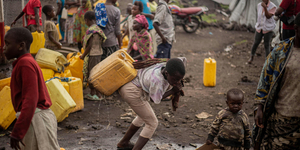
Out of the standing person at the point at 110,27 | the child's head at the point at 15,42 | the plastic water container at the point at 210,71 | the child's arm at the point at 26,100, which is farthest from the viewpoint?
the plastic water container at the point at 210,71

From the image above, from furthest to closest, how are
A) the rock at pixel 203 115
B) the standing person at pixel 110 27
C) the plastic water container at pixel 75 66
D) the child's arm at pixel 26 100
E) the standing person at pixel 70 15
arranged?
the standing person at pixel 70 15 < the plastic water container at pixel 75 66 < the standing person at pixel 110 27 < the rock at pixel 203 115 < the child's arm at pixel 26 100

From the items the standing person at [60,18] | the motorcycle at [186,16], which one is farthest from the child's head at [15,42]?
the motorcycle at [186,16]

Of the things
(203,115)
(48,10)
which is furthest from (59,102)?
(48,10)

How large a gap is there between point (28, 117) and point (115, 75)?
1.37 meters

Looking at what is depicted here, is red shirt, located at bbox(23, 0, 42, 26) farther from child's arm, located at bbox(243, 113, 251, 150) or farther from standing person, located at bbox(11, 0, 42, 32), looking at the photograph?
child's arm, located at bbox(243, 113, 251, 150)

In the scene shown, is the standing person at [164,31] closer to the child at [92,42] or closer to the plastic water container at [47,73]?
the child at [92,42]

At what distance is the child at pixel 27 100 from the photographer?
2.29m

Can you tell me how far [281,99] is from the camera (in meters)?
2.65

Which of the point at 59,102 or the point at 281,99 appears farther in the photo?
the point at 59,102

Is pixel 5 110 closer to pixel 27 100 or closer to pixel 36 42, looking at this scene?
pixel 27 100

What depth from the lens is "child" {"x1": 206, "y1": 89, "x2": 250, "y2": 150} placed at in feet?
10.2

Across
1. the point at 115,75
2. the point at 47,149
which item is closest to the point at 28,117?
the point at 47,149

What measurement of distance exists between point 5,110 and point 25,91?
7.65 ft

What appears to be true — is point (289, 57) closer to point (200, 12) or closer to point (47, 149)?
point (47, 149)
